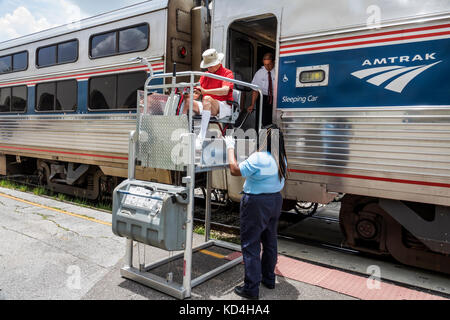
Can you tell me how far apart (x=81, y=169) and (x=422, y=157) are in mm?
6245

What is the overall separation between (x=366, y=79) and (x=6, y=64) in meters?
8.92

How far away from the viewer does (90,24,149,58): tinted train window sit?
6.16 m

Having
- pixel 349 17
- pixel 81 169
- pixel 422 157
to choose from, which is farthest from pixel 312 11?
pixel 81 169

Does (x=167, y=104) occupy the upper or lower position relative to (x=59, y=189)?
upper

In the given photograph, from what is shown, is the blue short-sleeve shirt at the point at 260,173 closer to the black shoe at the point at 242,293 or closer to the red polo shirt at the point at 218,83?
the black shoe at the point at 242,293

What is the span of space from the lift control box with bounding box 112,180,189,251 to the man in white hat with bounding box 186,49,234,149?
678 millimetres

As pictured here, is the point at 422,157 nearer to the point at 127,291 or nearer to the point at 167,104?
the point at 167,104

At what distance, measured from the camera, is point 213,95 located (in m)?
4.08

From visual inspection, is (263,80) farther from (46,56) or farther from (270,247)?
(46,56)

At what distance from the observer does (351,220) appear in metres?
4.60

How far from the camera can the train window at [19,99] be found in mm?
8680

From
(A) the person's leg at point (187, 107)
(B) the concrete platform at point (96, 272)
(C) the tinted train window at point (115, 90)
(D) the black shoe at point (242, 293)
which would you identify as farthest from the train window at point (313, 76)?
(C) the tinted train window at point (115, 90)

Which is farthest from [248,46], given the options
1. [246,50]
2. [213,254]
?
[213,254]

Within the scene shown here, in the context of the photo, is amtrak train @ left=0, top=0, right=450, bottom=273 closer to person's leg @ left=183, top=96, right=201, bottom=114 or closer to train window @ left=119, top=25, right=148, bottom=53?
train window @ left=119, top=25, right=148, bottom=53
